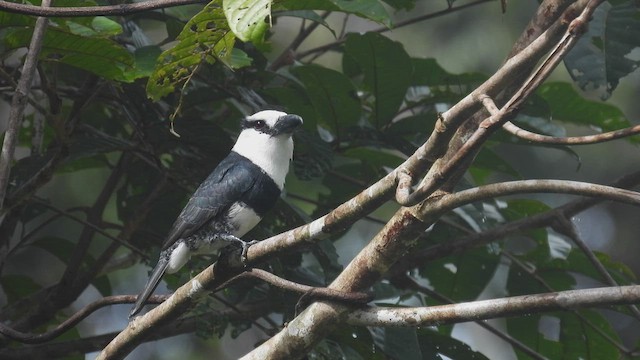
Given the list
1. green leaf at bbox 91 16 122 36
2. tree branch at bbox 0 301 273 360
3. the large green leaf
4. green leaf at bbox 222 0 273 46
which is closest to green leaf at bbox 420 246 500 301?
tree branch at bbox 0 301 273 360

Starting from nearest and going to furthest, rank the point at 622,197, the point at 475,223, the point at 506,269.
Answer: the point at 622,197 → the point at 475,223 → the point at 506,269

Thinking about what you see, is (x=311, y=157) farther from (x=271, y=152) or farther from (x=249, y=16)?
(x=249, y=16)

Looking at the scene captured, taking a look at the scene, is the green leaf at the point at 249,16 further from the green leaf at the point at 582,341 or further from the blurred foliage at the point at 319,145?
the green leaf at the point at 582,341

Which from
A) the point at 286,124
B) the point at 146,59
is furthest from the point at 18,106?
the point at 286,124

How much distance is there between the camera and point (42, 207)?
379cm

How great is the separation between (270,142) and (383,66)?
1.62ft

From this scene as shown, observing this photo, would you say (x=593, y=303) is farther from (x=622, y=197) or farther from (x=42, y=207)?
(x=42, y=207)

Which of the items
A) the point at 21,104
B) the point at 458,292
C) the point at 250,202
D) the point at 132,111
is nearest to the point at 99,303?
the point at 21,104

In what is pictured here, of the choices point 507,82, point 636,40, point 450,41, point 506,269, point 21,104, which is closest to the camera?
point 507,82

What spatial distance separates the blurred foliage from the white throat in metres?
0.08

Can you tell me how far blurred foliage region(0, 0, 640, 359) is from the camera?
316 cm

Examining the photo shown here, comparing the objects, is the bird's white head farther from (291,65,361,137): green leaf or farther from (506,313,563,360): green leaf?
(506,313,563,360): green leaf

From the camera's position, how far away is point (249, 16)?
1.91 metres

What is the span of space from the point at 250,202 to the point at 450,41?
417 cm
